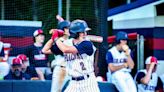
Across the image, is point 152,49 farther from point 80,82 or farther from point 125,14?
point 80,82

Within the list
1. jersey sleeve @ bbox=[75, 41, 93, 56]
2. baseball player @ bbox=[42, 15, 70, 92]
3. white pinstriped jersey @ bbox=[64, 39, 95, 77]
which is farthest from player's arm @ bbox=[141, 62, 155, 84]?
jersey sleeve @ bbox=[75, 41, 93, 56]

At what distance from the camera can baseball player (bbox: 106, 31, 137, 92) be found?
8914 mm

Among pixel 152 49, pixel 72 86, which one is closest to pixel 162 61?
pixel 152 49

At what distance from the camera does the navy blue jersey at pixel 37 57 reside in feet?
30.9

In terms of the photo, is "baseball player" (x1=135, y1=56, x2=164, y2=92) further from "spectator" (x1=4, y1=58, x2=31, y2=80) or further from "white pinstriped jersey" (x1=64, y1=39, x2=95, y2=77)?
"white pinstriped jersey" (x1=64, y1=39, x2=95, y2=77)

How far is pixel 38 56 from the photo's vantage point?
371 inches

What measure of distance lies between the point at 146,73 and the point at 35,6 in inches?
110

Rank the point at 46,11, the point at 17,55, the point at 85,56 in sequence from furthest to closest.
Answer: the point at 46,11 < the point at 17,55 < the point at 85,56

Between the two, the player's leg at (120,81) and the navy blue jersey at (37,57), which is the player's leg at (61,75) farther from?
the navy blue jersey at (37,57)

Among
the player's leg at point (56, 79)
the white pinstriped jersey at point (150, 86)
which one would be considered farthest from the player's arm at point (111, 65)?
the player's leg at point (56, 79)

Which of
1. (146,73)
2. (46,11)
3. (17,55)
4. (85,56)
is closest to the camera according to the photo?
(85,56)

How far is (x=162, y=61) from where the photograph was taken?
1037 centimetres

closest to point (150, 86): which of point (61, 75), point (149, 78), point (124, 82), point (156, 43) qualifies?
point (149, 78)

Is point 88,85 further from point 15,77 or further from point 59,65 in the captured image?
point 15,77
